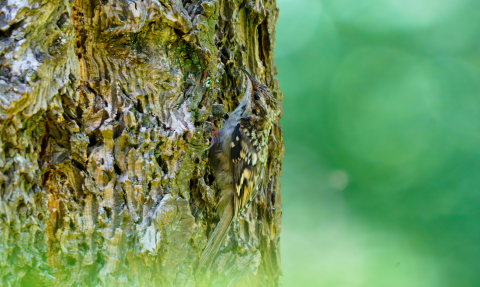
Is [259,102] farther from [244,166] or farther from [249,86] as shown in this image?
[244,166]

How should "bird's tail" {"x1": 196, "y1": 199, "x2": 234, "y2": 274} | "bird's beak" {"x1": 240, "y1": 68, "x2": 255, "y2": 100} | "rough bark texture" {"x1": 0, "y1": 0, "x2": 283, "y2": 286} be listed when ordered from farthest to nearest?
"bird's beak" {"x1": 240, "y1": 68, "x2": 255, "y2": 100}, "bird's tail" {"x1": 196, "y1": 199, "x2": 234, "y2": 274}, "rough bark texture" {"x1": 0, "y1": 0, "x2": 283, "y2": 286}

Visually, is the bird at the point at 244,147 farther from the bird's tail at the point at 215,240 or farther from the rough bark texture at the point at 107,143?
the rough bark texture at the point at 107,143

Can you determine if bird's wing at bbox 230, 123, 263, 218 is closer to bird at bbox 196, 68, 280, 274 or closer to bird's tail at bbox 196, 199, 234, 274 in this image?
bird at bbox 196, 68, 280, 274

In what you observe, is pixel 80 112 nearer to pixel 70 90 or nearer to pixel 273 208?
pixel 70 90

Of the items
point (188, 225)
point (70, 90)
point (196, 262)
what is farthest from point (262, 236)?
point (70, 90)

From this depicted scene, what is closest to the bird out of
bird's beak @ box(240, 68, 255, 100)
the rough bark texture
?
bird's beak @ box(240, 68, 255, 100)

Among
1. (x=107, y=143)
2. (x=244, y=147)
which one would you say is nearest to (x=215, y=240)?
(x=107, y=143)

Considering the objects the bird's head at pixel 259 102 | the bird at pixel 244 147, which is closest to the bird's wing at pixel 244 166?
the bird at pixel 244 147
